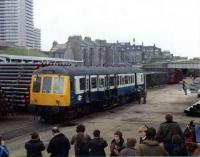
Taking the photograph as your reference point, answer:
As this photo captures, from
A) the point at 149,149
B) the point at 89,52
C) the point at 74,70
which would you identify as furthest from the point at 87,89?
the point at 89,52

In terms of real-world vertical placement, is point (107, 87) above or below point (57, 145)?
above

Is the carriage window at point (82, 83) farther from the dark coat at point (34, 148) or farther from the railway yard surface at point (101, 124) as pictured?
the dark coat at point (34, 148)

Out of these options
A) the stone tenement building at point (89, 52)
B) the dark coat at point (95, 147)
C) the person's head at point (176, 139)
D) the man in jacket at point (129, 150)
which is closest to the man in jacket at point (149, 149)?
the man in jacket at point (129, 150)

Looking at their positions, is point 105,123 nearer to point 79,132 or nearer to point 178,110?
point 178,110

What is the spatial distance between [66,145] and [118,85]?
71.5 feet

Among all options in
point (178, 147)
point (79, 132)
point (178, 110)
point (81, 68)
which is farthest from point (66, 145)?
point (178, 110)

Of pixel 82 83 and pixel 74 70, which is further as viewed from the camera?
pixel 82 83

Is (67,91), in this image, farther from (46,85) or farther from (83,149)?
(83,149)

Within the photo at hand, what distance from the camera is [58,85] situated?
23.4m

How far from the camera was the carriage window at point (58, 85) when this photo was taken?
2330 cm

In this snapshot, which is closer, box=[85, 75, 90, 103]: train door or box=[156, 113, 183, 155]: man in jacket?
box=[156, 113, 183, 155]: man in jacket

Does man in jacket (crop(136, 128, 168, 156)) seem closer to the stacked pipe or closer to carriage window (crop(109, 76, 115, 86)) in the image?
the stacked pipe

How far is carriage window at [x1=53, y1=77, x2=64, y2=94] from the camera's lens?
2330cm

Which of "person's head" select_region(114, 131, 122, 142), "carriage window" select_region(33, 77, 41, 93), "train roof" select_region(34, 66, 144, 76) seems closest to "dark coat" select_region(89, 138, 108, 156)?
"person's head" select_region(114, 131, 122, 142)
